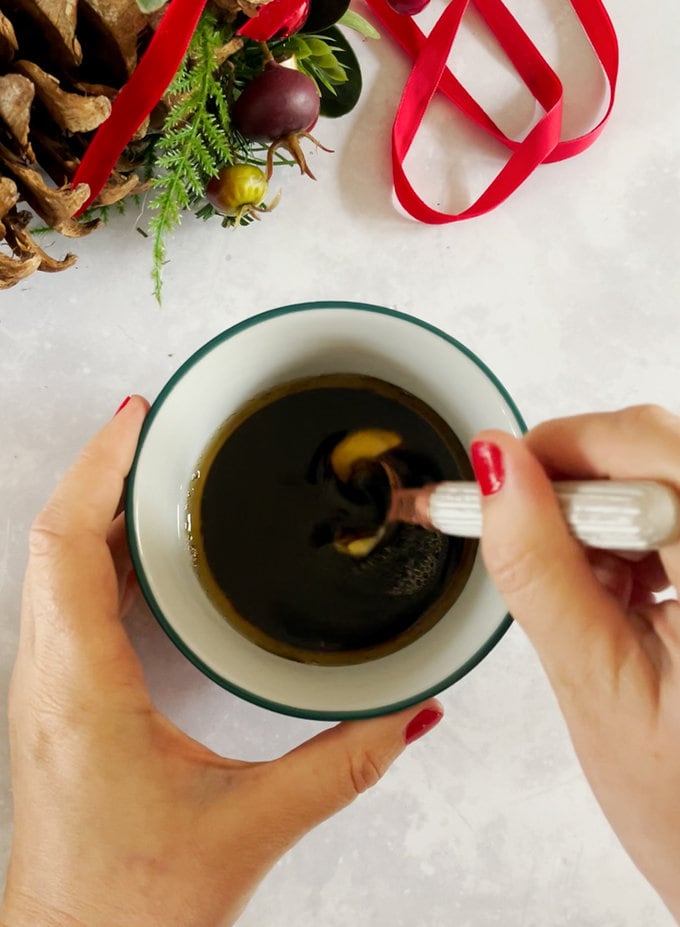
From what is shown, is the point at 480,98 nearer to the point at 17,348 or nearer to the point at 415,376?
the point at 415,376

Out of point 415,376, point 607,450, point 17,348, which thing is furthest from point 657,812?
point 17,348

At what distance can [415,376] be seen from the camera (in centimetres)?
62

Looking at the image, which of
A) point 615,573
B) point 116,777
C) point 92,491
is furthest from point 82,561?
point 615,573

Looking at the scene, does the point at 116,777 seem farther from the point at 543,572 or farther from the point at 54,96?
the point at 54,96

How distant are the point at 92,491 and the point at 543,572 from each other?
343 millimetres

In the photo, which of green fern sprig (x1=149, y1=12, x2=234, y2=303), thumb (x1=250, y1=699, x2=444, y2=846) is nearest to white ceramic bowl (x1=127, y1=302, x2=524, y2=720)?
thumb (x1=250, y1=699, x2=444, y2=846)

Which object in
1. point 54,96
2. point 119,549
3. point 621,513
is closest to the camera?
point 621,513

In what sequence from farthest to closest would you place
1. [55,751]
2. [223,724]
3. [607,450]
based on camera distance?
1. [223,724]
2. [55,751]
3. [607,450]

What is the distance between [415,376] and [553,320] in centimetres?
20

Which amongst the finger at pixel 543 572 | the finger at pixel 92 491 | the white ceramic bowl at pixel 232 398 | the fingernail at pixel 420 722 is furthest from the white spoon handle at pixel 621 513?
the finger at pixel 92 491

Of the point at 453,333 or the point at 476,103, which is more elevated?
the point at 476,103

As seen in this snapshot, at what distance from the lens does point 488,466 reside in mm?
471

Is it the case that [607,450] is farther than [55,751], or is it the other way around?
[55,751]

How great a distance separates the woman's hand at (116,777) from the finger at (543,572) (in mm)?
156
